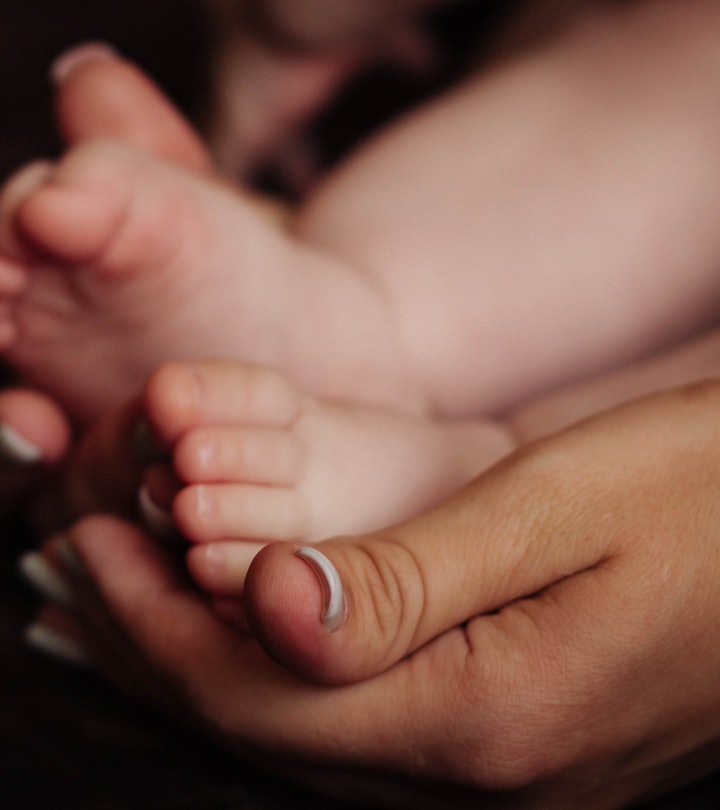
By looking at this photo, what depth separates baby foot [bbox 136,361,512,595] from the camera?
19.1 inches

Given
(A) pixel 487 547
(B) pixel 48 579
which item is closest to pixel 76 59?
(B) pixel 48 579

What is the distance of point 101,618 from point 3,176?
24.0 inches

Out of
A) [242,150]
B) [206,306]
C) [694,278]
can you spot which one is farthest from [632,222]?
[242,150]

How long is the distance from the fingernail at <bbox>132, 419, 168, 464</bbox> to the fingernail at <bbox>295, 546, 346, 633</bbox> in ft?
0.55

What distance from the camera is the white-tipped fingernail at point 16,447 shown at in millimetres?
622

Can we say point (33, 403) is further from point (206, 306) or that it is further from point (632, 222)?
point (632, 222)

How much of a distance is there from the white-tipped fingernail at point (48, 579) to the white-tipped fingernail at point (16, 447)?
2.6 inches

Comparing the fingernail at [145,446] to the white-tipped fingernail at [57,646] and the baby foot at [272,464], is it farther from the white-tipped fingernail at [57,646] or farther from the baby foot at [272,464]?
the white-tipped fingernail at [57,646]

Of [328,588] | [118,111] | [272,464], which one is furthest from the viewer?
[118,111]

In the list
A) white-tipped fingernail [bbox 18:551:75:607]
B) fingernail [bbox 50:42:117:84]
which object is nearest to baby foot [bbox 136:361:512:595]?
white-tipped fingernail [bbox 18:551:75:607]

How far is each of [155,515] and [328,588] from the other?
177mm

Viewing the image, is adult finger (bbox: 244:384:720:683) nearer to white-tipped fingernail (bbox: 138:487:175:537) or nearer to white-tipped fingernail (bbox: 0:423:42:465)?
white-tipped fingernail (bbox: 138:487:175:537)

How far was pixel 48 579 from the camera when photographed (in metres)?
0.61

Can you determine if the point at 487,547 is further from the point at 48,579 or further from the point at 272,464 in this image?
the point at 48,579
